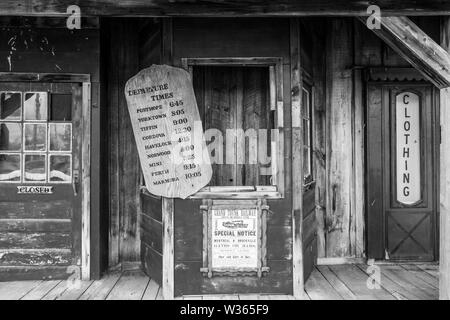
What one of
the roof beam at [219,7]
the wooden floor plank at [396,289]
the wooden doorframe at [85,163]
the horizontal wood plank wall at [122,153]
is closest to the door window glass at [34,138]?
the wooden doorframe at [85,163]

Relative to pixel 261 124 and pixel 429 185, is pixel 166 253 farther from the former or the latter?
pixel 429 185

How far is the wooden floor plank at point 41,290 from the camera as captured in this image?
3.53 meters

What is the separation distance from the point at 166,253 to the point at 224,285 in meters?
0.61

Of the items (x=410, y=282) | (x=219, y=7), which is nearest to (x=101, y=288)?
(x=219, y=7)

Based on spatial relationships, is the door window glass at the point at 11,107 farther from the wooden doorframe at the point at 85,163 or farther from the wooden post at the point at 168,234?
the wooden post at the point at 168,234

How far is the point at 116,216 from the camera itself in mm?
4465

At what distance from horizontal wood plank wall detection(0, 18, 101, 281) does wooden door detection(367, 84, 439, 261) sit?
307 centimetres

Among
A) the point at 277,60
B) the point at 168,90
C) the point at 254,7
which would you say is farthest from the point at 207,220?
the point at 254,7

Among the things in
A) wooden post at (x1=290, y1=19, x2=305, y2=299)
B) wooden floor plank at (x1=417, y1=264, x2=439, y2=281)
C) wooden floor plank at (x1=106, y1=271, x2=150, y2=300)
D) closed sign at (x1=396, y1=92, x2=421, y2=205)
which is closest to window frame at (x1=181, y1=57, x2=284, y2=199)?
wooden post at (x1=290, y1=19, x2=305, y2=299)

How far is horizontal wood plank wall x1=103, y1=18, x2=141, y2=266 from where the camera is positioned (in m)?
4.44

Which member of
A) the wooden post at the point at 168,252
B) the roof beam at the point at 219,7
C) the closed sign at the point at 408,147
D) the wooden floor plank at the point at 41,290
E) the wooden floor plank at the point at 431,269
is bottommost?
the wooden floor plank at the point at 41,290

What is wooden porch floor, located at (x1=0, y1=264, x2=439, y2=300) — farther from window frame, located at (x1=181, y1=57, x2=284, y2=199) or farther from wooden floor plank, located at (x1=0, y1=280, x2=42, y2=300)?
window frame, located at (x1=181, y1=57, x2=284, y2=199)

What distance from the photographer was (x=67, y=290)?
12.3 feet
